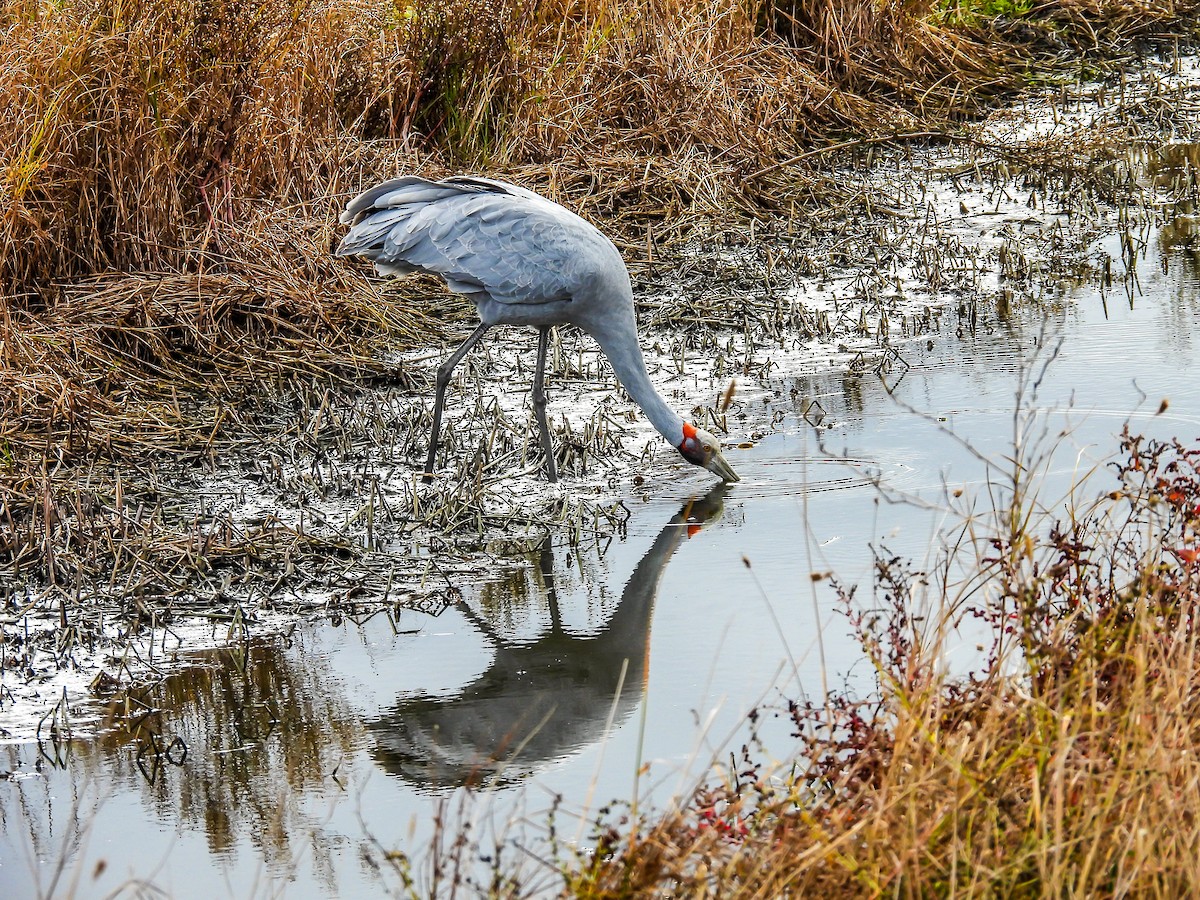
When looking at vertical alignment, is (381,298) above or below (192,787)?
above

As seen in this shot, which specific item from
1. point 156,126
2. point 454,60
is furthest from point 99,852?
point 454,60

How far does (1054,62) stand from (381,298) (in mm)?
6864

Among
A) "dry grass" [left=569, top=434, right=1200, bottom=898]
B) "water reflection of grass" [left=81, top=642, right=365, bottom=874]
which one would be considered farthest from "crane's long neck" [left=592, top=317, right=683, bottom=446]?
"dry grass" [left=569, top=434, right=1200, bottom=898]

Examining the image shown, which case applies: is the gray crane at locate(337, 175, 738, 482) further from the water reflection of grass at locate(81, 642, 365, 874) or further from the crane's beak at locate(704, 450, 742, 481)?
the water reflection of grass at locate(81, 642, 365, 874)

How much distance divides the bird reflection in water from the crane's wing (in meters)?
1.52

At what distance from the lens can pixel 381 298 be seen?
7645 millimetres

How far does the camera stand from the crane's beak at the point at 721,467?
19.4 ft

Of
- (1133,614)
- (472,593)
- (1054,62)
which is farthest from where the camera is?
(1054,62)

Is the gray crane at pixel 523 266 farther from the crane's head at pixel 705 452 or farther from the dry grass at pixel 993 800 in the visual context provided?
the dry grass at pixel 993 800

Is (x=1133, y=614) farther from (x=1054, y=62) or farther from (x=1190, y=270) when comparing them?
(x=1054, y=62)

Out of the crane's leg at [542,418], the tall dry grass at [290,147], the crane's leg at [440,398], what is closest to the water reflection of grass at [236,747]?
the tall dry grass at [290,147]

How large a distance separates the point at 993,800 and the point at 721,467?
3.17m

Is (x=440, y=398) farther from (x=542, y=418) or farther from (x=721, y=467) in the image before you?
(x=721, y=467)

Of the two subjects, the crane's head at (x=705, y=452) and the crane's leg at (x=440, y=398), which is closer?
the crane's head at (x=705, y=452)
